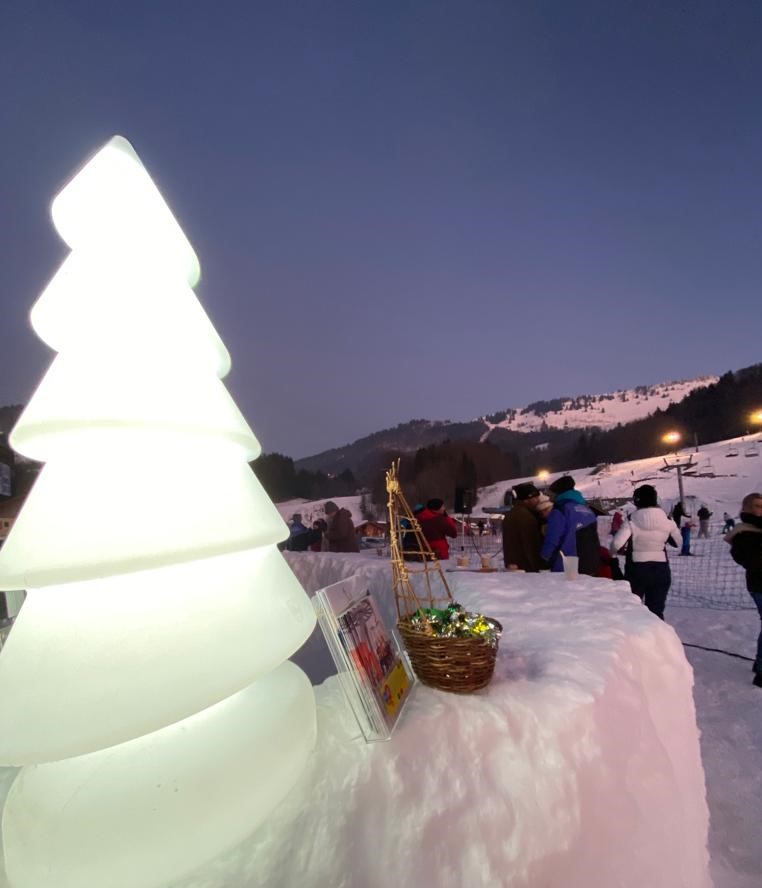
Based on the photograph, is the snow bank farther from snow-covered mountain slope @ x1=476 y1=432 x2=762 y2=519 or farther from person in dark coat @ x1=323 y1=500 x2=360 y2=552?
snow-covered mountain slope @ x1=476 y1=432 x2=762 y2=519

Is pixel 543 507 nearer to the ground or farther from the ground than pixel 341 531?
farther from the ground

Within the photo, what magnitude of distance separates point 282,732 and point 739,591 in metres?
8.90

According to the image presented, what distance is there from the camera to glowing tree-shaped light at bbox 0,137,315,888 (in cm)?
96

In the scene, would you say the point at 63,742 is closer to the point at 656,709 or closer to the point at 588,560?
A: the point at 656,709

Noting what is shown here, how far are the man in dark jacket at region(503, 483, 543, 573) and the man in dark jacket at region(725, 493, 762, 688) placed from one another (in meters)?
1.64

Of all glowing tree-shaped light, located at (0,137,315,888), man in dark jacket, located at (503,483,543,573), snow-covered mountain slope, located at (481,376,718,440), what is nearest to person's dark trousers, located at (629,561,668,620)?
man in dark jacket, located at (503,483,543,573)

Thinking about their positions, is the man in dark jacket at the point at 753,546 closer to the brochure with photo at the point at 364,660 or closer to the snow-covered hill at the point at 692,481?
the brochure with photo at the point at 364,660

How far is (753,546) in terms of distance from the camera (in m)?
3.99

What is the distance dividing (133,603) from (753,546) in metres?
4.95

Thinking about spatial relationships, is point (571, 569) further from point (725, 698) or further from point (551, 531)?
point (725, 698)

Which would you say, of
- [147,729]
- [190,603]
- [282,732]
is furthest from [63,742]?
[282,732]

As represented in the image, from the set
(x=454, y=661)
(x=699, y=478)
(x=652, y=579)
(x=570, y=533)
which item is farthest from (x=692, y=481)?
(x=454, y=661)

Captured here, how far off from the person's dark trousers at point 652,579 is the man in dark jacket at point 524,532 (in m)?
0.96

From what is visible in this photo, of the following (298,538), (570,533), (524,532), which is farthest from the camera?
(298,538)
